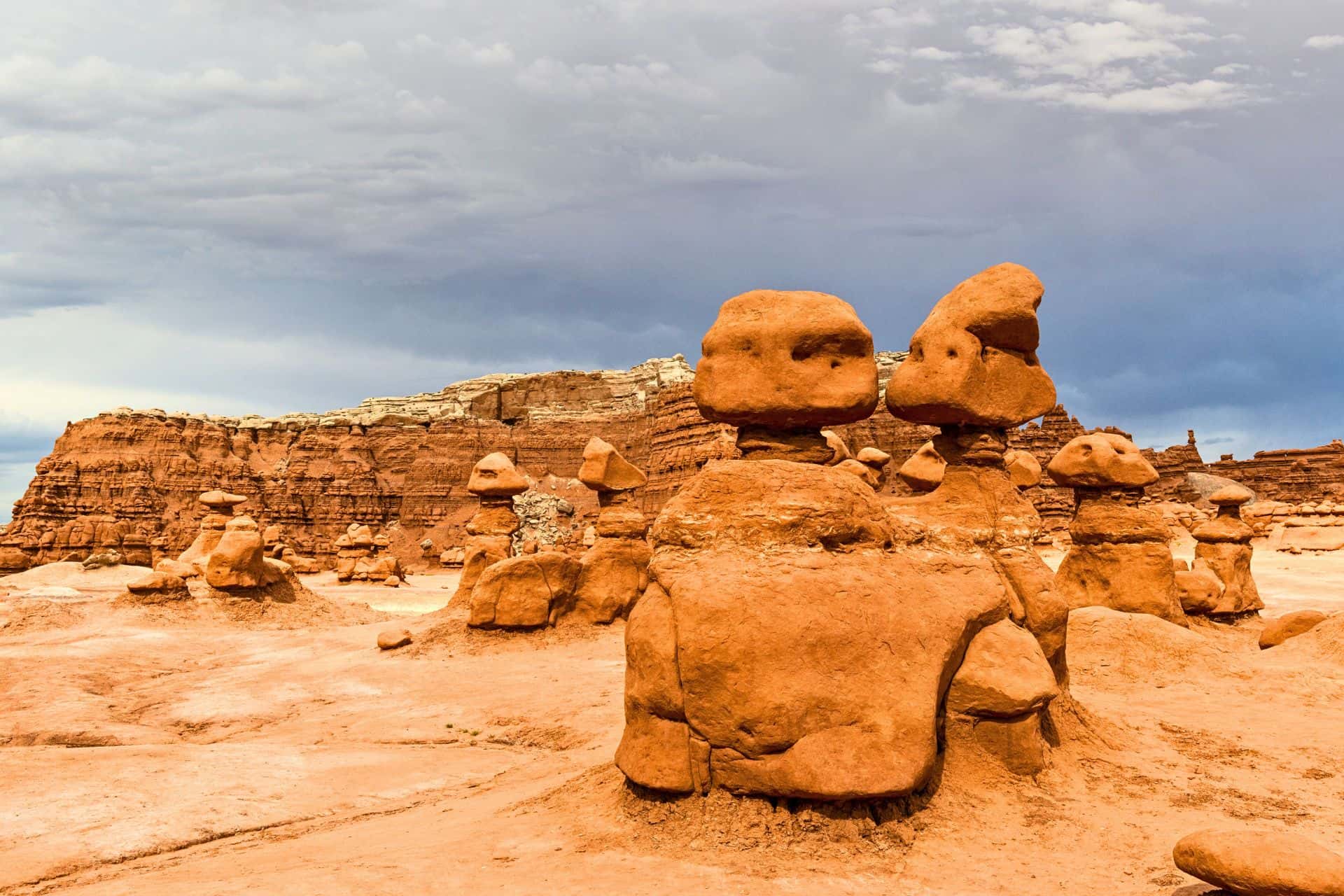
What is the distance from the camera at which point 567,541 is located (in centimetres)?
4534

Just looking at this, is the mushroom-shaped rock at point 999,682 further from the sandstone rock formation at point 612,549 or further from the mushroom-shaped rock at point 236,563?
the mushroom-shaped rock at point 236,563

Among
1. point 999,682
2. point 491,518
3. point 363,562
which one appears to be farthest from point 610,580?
point 363,562

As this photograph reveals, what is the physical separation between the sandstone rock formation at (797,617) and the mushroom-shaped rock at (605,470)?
416 inches

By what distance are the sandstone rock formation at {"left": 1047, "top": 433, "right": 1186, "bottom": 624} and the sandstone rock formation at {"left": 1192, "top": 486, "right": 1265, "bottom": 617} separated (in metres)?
3.79

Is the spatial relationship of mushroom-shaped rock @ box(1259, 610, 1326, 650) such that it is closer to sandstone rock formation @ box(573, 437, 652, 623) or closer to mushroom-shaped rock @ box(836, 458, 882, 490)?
mushroom-shaped rock @ box(836, 458, 882, 490)

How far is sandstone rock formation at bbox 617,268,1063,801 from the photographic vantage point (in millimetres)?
5238

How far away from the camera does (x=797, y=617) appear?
17.8ft

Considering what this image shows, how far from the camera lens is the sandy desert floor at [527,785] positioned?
192 inches

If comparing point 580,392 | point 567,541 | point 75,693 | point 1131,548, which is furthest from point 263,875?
point 580,392

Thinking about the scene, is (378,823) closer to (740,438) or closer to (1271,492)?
(740,438)

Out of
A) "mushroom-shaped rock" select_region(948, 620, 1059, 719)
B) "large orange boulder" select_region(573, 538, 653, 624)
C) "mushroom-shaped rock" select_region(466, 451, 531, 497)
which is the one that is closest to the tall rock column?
"mushroom-shaped rock" select_region(948, 620, 1059, 719)

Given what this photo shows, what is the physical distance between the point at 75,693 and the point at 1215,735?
533 inches

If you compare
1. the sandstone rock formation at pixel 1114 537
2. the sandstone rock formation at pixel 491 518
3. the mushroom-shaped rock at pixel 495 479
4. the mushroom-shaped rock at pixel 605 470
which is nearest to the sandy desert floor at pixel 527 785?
the sandstone rock formation at pixel 1114 537

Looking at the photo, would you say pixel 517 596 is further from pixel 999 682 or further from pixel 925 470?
pixel 999 682
